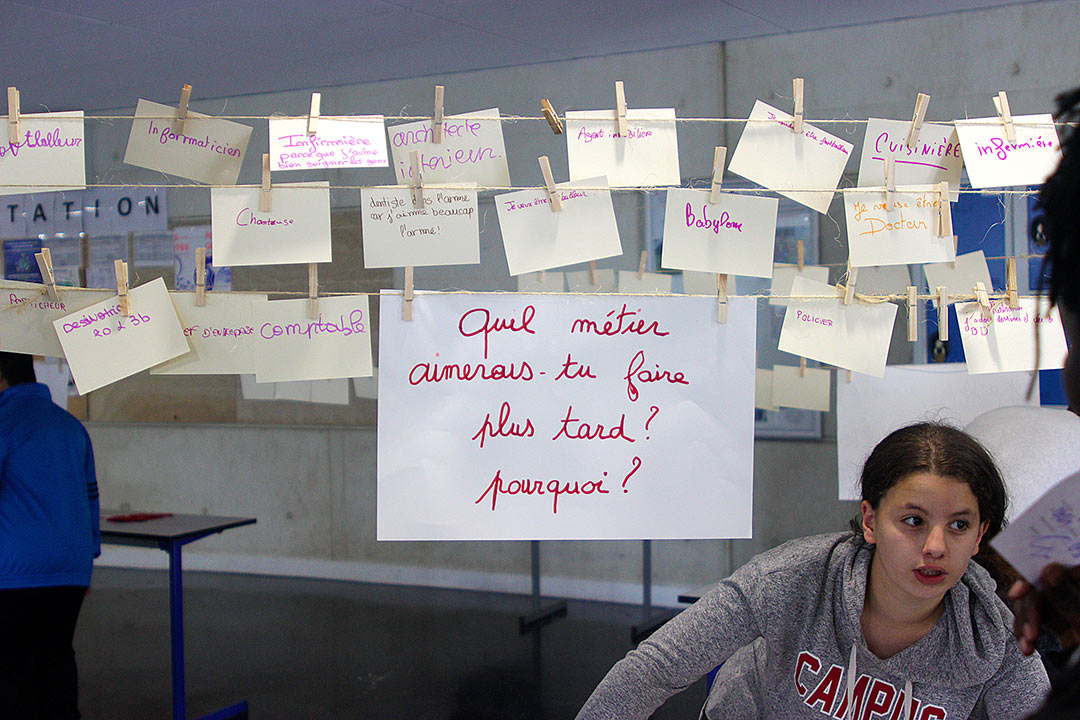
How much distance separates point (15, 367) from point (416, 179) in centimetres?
146

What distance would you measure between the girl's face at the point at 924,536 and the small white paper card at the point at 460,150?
0.79 meters

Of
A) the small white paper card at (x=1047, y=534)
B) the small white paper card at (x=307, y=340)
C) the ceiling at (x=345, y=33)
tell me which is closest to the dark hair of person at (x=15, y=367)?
the small white paper card at (x=307, y=340)

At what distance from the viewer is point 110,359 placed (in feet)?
5.13

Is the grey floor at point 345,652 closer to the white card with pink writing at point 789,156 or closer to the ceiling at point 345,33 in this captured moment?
the white card with pink writing at point 789,156

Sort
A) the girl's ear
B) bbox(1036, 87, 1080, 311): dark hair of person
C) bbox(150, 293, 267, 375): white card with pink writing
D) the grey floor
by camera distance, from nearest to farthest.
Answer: bbox(1036, 87, 1080, 311): dark hair of person → the girl's ear → bbox(150, 293, 267, 375): white card with pink writing → the grey floor

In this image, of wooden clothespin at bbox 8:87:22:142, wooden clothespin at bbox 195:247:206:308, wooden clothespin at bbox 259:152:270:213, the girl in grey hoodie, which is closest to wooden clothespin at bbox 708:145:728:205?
the girl in grey hoodie

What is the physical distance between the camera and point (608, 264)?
440 centimetres

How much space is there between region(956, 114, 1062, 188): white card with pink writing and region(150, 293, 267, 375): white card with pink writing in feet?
4.00

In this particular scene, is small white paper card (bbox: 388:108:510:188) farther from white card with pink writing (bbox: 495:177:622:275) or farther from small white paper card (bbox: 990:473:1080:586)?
small white paper card (bbox: 990:473:1080:586)

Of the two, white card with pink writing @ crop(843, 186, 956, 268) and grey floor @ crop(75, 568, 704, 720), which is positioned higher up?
white card with pink writing @ crop(843, 186, 956, 268)

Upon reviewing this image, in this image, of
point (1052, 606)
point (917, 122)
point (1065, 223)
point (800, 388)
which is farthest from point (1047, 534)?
point (800, 388)

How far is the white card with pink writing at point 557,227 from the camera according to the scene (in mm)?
1581

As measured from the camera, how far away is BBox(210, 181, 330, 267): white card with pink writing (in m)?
1.56

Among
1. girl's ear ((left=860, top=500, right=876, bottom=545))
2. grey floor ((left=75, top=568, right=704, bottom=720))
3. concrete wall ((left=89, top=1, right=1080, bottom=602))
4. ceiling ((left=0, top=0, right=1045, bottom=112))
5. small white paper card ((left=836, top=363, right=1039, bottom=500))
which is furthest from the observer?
concrete wall ((left=89, top=1, right=1080, bottom=602))
